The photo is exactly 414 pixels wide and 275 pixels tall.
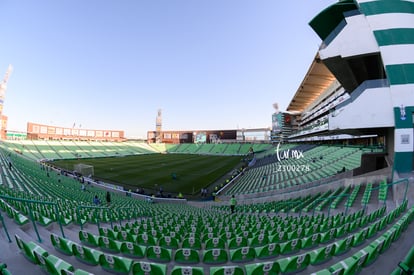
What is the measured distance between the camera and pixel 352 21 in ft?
36.0

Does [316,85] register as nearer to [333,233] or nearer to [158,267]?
[333,233]

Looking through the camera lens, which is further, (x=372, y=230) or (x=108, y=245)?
(x=108, y=245)

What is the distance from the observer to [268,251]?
4.65 m

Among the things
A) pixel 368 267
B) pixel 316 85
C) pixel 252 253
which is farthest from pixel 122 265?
pixel 316 85

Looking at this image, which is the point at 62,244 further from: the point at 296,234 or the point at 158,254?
the point at 296,234

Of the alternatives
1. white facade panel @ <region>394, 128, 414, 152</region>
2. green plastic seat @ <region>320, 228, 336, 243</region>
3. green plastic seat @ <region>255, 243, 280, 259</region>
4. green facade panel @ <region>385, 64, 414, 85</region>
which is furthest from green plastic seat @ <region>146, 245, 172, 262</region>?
green facade panel @ <region>385, 64, 414, 85</region>

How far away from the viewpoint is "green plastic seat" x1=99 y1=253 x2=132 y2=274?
370cm

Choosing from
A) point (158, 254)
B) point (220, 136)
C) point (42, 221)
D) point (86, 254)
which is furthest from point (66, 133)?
point (158, 254)

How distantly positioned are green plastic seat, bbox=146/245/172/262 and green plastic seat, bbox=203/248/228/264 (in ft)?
2.72

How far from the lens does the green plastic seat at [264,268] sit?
3.36 metres

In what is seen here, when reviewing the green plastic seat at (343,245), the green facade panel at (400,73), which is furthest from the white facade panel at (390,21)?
the green plastic seat at (343,245)

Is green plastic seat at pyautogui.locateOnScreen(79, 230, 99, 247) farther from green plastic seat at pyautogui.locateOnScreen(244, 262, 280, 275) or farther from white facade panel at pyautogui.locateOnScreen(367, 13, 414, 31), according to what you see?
white facade panel at pyautogui.locateOnScreen(367, 13, 414, 31)

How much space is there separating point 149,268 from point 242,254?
2111 mm

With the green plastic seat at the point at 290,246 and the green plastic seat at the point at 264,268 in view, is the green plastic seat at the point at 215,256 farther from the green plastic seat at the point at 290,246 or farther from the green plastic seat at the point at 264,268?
the green plastic seat at the point at 290,246
